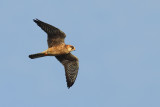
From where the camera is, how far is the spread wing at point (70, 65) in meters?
24.9

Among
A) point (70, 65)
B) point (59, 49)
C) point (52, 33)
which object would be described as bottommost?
point (70, 65)

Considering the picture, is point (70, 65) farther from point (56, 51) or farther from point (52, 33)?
point (52, 33)

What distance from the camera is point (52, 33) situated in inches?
949

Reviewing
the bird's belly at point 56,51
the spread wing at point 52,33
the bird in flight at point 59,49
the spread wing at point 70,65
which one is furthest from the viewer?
the spread wing at point 70,65

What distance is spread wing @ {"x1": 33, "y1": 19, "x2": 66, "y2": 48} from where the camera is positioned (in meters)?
23.7

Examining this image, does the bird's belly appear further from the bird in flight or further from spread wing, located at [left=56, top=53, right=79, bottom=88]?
spread wing, located at [left=56, top=53, right=79, bottom=88]

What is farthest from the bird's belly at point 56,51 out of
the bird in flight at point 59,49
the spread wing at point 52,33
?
the spread wing at point 52,33

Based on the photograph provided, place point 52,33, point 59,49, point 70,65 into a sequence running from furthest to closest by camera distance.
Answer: point 70,65, point 59,49, point 52,33

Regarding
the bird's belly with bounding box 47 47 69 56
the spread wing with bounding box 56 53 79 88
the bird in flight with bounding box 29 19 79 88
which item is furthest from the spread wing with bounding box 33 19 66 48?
the spread wing with bounding box 56 53 79 88

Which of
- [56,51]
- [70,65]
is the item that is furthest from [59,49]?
[70,65]

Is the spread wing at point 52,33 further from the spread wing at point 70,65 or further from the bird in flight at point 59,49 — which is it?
the spread wing at point 70,65

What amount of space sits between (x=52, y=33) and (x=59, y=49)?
3.19ft

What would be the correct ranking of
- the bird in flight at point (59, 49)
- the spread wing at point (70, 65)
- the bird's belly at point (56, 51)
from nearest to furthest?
the bird in flight at point (59, 49), the bird's belly at point (56, 51), the spread wing at point (70, 65)

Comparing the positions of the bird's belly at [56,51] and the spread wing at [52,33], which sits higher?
the spread wing at [52,33]
